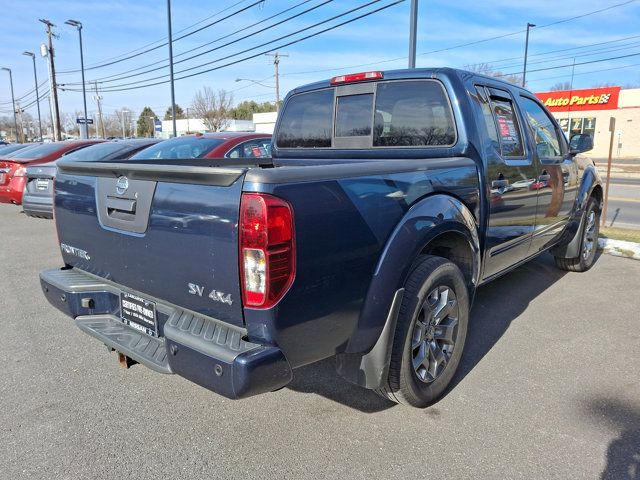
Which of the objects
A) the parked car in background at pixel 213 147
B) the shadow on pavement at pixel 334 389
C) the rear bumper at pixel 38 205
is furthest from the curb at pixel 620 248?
the rear bumper at pixel 38 205

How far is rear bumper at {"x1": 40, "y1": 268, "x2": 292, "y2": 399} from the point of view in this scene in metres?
2.03

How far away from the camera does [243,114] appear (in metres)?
94.4

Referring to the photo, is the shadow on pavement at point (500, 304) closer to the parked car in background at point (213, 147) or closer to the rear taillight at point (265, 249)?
the rear taillight at point (265, 249)

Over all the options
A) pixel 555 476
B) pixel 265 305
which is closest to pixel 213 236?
pixel 265 305

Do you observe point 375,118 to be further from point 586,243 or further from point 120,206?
point 586,243

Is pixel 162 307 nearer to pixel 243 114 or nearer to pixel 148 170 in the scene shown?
pixel 148 170

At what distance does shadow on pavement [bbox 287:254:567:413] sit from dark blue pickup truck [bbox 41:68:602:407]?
0.36 meters

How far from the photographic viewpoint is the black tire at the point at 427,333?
2.69 metres

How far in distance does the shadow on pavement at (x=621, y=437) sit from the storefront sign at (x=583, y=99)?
43448mm

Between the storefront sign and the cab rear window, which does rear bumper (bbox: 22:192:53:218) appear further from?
the storefront sign

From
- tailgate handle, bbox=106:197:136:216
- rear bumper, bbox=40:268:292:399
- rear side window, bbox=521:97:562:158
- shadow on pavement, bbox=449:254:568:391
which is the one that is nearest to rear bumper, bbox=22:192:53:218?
rear bumper, bbox=40:268:292:399

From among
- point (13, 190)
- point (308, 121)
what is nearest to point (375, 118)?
point (308, 121)

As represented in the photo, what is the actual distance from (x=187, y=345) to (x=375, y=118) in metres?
2.46

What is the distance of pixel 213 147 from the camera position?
7.36 m
